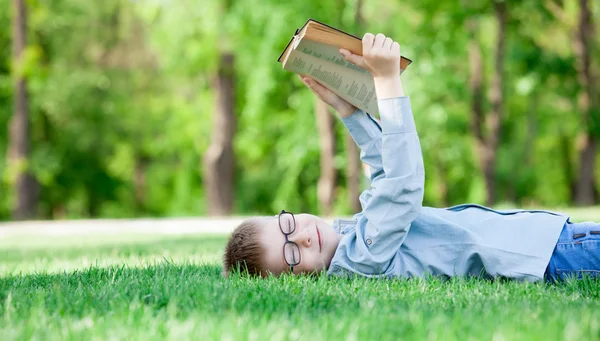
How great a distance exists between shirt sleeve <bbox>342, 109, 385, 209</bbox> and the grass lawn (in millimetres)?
694

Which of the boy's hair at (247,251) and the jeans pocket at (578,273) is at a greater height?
the boy's hair at (247,251)

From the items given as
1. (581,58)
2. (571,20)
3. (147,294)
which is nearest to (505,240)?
(147,294)

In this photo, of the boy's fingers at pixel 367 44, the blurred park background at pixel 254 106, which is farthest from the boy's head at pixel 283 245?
the blurred park background at pixel 254 106

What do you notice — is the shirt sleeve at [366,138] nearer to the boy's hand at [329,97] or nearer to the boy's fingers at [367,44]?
the boy's hand at [329,97]

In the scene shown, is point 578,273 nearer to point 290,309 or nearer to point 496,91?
point 290,309

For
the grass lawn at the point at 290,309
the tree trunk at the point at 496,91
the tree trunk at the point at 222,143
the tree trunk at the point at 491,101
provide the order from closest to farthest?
the grass lawn at the point at 290,309
the tree trunk at the point at 496,91
the tree trunk at the point at 491,101
the tree trunk at the point at 222,143

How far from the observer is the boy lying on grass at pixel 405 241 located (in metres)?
3.41

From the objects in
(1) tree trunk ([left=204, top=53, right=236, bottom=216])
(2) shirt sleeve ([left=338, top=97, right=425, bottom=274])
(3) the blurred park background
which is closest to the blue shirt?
(2) shirt sleeve ([left=338, top=97, right=425, bottom=274])

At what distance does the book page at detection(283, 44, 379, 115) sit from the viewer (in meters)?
3.55

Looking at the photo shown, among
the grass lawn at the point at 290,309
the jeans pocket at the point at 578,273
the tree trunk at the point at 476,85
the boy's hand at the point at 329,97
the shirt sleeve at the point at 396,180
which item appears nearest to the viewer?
the grass lawn at the point at 290,309

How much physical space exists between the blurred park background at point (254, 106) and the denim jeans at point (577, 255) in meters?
12.4

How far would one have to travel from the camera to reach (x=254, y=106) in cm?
2178

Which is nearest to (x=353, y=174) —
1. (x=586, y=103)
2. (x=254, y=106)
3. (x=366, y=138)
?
(x=254, y=106)

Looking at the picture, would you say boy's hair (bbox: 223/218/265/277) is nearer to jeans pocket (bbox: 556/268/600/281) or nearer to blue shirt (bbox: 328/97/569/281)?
blue shirt (bbox: 328/97/569/281)
